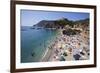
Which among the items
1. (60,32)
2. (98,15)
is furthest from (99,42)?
(60,32)

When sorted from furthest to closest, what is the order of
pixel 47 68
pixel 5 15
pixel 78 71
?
1. pixel 78 71
2. pixel 47 68
3. pixel 5 15

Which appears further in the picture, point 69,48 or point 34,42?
point 69,48

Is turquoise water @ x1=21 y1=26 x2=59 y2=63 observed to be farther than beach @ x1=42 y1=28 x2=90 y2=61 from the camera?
No

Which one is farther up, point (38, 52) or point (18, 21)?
point (18, 21)

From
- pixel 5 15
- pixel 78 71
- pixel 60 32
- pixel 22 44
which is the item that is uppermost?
pixel 5 15

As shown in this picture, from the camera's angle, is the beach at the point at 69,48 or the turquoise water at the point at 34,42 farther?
the beach at the point at 69,48

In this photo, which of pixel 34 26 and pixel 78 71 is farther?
pixel 78 71

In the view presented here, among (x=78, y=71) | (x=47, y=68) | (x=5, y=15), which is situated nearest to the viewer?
(x=5, y=15)

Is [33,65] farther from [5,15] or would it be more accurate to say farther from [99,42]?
[99,42]
